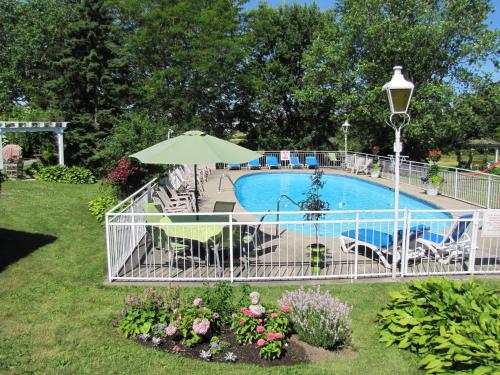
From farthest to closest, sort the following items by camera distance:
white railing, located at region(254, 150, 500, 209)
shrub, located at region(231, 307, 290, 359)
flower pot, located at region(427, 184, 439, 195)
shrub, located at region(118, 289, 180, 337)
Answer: flower pot, located at region(427, 184, 439, 195) → white railing, located at region(254, 150, 500, 209) → shrub, located at region(118, 289, 180, 337) → shrub, located at region(231, 307, 290, 359)

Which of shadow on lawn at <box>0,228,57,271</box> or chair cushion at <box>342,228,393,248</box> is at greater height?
chair cushion at <box>342,228,393,248</box>

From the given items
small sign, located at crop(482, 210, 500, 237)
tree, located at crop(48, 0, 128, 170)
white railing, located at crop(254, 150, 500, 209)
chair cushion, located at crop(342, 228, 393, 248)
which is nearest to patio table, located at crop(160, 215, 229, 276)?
chair cushion, located at crop(342, 228, 393, 248)

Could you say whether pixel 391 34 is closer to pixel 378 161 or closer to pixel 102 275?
pixel 378 161

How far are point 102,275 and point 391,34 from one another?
20.7m

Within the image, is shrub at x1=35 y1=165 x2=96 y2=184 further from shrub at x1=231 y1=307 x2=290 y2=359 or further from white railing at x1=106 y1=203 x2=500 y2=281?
shrub at x1=231 y1=307 x2=290 y2=359

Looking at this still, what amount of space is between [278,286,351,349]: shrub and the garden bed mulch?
10 cm

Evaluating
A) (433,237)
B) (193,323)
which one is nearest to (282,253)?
(433,237)

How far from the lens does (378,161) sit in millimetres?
20375

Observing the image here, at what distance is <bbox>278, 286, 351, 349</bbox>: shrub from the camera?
170 inches

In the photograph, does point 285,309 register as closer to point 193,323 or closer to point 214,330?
point 214,330

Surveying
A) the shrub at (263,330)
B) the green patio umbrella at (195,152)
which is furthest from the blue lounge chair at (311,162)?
the shrub at (263,330)

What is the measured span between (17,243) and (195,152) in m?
4.11

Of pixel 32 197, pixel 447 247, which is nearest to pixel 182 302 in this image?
pixel 447 247

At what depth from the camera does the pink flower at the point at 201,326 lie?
4.16 metres
